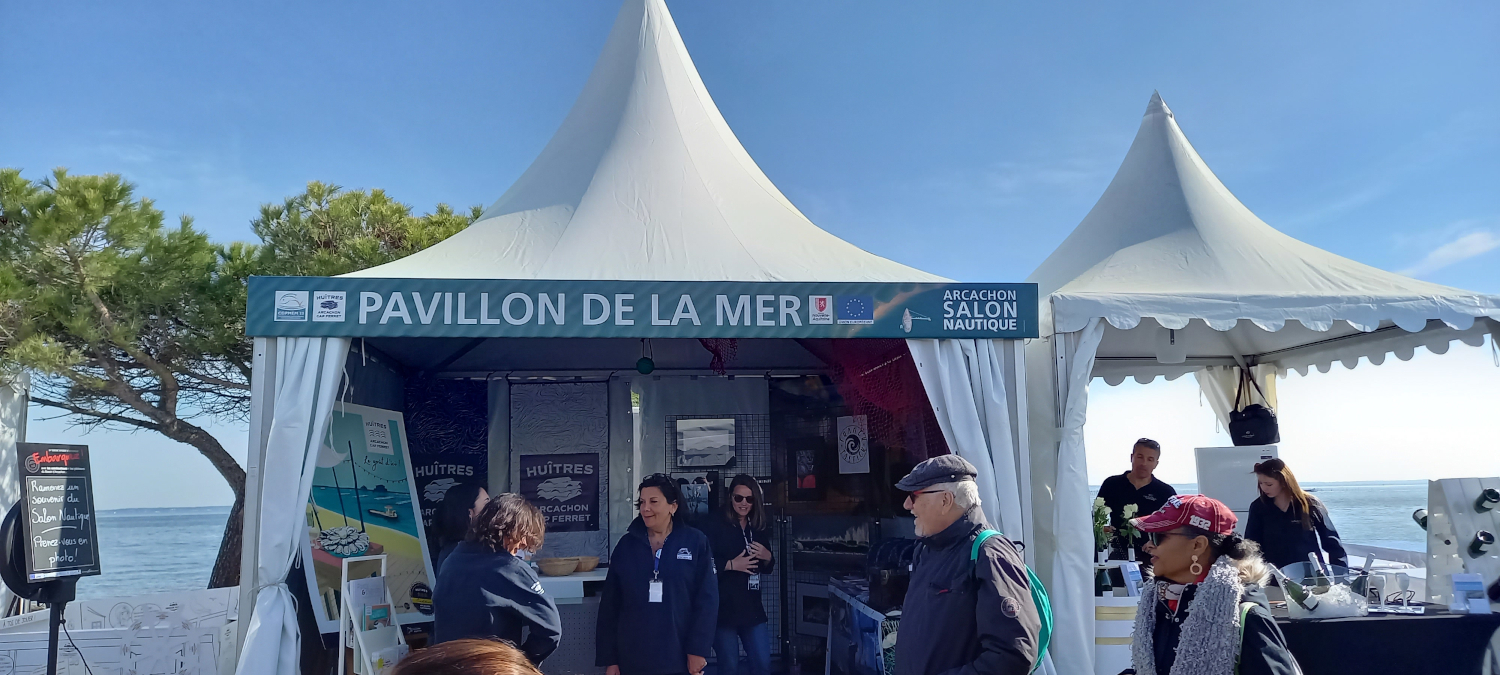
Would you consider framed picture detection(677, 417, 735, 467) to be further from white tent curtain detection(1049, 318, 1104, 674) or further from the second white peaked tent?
white tent curtain detection(1049, 318, 1104, 674)

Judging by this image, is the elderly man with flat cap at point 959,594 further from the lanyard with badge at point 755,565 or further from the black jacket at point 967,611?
the lanyard with badge at point 755,565

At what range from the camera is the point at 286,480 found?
378 cm

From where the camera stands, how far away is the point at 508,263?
4590 millimetres

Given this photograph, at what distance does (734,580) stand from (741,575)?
0.05 m

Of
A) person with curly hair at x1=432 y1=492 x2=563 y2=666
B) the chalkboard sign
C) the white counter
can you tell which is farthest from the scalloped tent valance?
the chalkboard sign

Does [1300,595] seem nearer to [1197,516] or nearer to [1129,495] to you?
[1197,516]

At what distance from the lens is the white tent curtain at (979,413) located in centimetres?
413

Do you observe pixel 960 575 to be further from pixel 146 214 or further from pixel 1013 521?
→ pixel 146 214

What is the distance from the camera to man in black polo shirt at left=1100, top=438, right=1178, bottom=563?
5234mm

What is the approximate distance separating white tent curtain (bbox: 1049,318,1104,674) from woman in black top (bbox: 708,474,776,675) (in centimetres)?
165

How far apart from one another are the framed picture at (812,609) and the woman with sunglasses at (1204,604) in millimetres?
3481

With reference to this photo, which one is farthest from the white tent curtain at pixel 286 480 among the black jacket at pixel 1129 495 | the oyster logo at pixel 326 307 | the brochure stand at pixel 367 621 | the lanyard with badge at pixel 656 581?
the black jacket at pixel 1129 495

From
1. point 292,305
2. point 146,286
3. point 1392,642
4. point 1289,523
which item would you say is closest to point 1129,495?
point 1289,523

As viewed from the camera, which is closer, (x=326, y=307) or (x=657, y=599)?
(x=326, y=307)
